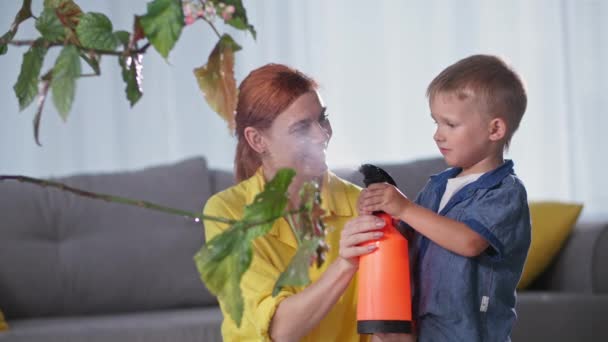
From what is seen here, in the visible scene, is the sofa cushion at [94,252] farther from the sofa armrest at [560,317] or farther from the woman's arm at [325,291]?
the woman's arm at [325,291]

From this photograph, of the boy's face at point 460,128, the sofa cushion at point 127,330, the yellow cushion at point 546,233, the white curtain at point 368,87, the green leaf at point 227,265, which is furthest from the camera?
the white curtain at point 368,87

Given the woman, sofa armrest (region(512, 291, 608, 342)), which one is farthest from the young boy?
sofa armrest (region(512, 291, 608, 342))

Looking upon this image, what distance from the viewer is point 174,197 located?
301 centimetres

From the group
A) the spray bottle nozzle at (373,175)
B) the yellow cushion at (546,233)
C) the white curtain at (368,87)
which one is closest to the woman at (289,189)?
the spray bottle nozzle at (373,175)

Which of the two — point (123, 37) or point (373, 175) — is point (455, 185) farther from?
point (123, 37)

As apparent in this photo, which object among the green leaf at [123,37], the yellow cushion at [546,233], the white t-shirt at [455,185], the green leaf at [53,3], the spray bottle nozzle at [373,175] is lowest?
the yellow cushion at [546,233]

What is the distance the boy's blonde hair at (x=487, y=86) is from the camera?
1426mm

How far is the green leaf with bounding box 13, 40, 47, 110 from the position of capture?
574mm

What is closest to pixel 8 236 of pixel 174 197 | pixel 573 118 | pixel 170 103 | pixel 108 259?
pixel 108 259

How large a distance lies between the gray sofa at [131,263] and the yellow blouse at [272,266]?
108 centimetres

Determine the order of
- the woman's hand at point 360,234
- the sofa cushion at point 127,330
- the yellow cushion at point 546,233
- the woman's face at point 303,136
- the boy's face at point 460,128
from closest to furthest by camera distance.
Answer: the woman's hand at point 360,234
the boy's face at point 460,128
the woman's face at point 303,136
the sofa cushion at point 127,330
the yellow cushion at point 546,233

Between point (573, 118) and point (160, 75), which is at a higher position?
point (160, 75)

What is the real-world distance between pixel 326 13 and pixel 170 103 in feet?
2.57

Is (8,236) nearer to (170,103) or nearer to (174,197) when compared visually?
(174,197)
